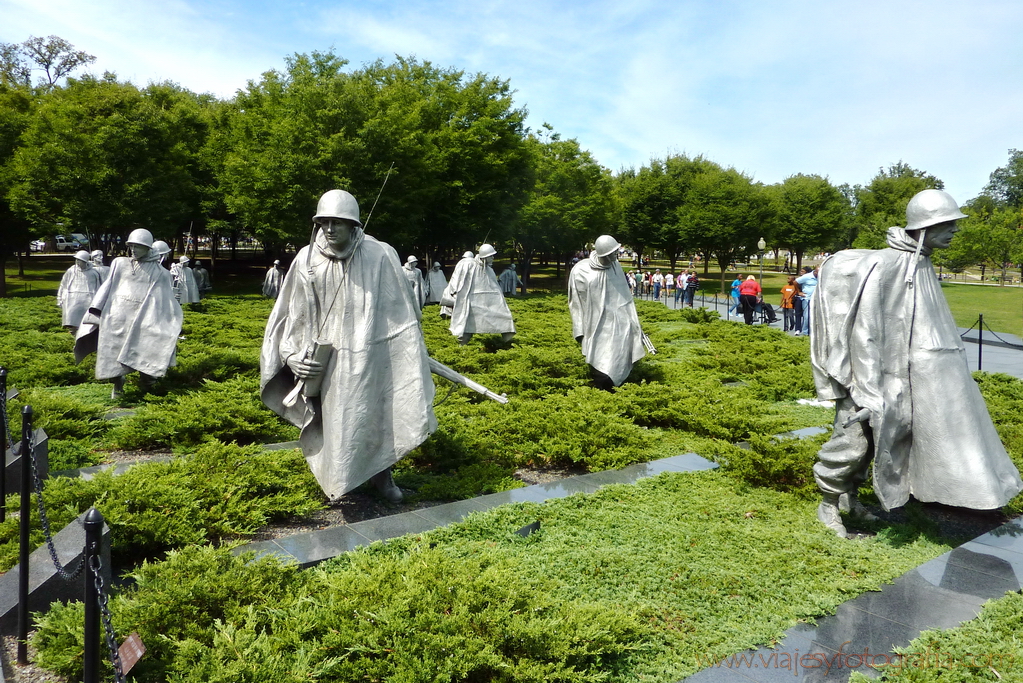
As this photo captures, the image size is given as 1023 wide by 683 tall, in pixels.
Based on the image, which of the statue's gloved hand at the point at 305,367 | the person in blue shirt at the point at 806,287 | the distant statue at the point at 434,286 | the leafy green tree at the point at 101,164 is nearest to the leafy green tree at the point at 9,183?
the leafy green tree at the point at 101,164

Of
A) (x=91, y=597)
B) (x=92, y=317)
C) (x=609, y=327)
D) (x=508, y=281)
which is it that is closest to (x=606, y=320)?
(x=609, y=327)

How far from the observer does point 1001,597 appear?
427 cm

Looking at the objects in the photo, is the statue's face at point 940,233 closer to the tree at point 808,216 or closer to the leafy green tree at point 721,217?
the leafy green tree at point 721,217

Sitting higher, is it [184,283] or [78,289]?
[78,289]

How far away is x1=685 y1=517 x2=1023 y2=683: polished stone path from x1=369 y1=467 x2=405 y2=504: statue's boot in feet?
9.97

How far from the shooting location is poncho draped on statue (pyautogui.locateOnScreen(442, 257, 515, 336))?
15695mm

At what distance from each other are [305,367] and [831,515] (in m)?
3.88

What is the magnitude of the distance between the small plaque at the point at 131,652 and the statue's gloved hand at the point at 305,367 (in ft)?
9.35

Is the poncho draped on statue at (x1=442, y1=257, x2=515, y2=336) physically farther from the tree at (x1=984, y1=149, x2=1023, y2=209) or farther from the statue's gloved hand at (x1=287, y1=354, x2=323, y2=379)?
the tree at (x1=984, y1=149, x2=1023, y2=209)

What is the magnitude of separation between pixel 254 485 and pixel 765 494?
4.01 m

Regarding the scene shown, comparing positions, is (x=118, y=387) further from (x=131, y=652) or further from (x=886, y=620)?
(x=886, y=620)

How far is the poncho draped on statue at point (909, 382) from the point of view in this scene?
484 centimetres

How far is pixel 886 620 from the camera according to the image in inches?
157

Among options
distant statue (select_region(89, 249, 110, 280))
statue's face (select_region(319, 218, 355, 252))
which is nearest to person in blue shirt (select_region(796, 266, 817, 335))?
statue's face (select_region(319, 218, 355, 252))
